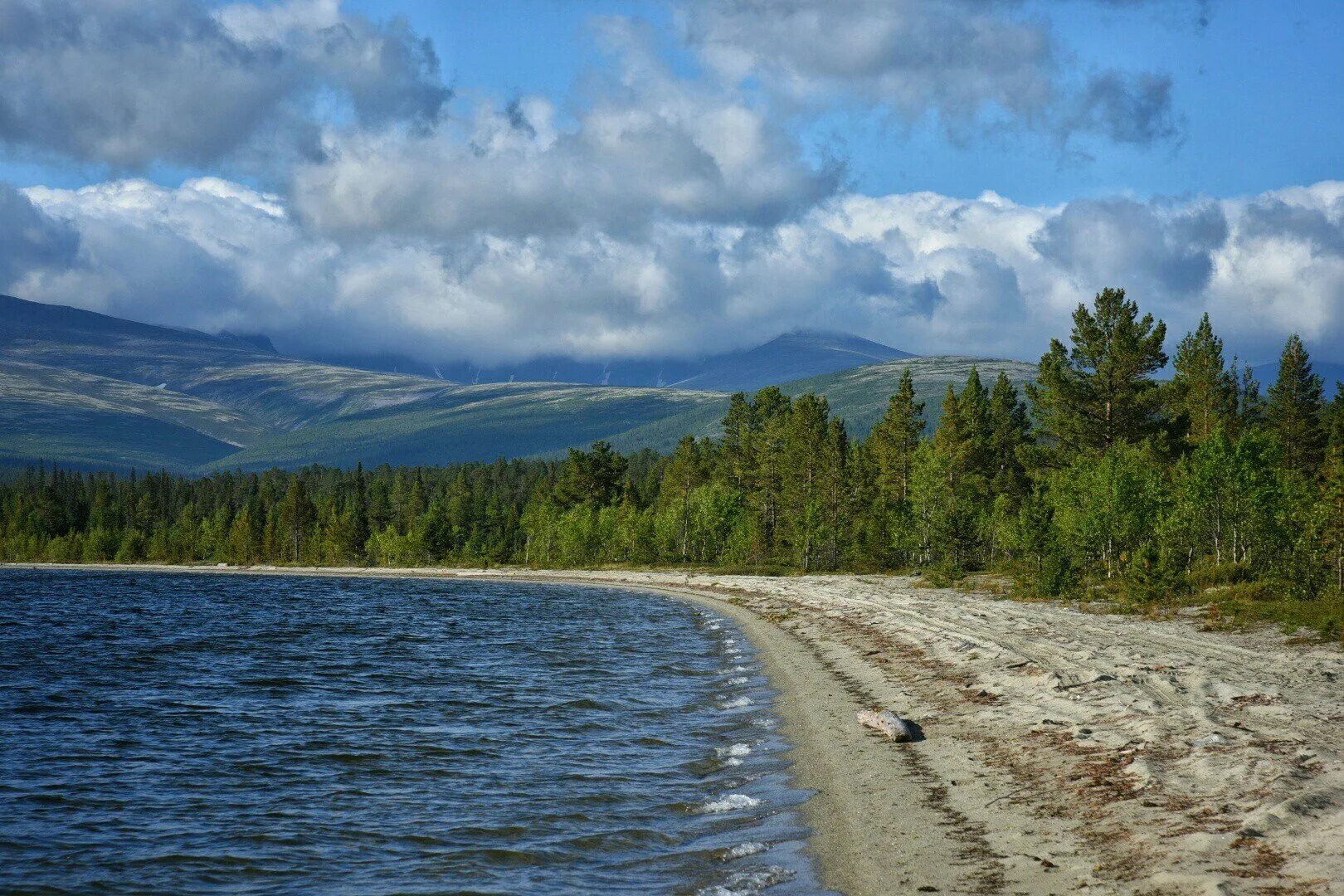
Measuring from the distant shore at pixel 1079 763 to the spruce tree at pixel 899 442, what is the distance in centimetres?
7548

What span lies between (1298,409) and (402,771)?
9690 cm

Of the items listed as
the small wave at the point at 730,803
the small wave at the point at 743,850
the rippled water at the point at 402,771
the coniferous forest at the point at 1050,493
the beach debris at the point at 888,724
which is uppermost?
the coniferous forest at the point at 1050,493

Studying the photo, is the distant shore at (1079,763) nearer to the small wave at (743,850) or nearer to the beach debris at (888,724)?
the beach debris at (888,724)

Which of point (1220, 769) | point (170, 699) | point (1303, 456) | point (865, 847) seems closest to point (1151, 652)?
point (1220, 769)

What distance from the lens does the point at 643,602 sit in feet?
264

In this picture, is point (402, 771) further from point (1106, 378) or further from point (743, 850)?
point (1106, 378)

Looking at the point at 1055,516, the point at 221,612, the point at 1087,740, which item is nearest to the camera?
the point at 1087,740

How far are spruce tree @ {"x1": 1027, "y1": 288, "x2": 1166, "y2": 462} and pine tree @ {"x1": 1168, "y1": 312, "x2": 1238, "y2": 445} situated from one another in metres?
9.17

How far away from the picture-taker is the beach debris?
20.7 m

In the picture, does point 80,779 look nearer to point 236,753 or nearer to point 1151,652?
point 236,753

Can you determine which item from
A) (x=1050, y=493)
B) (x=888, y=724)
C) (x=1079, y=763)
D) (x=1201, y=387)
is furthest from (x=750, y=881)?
(x=1201, y=387)

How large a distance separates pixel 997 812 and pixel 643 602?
66.3 m

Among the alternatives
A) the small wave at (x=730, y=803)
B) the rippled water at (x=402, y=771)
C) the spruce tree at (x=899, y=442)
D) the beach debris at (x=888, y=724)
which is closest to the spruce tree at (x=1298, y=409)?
the spruce tree at (x=899, y=442)

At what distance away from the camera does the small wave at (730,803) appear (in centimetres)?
1719
